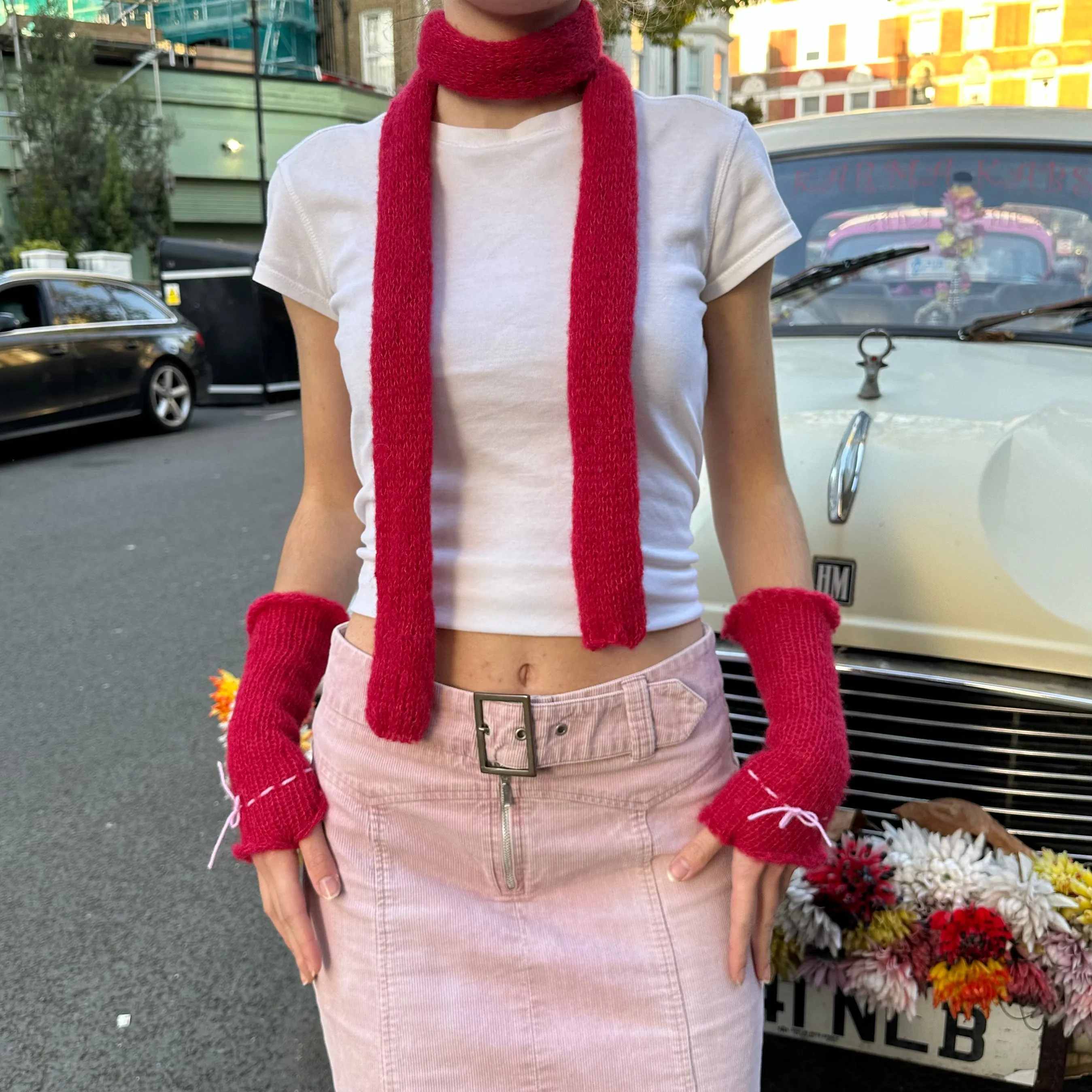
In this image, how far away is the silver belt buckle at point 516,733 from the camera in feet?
4.00

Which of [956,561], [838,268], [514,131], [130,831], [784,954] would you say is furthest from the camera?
[130,831]

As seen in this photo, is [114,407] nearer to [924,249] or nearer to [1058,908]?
[924,249]

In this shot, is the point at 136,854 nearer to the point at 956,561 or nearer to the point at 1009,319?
the point at 956,561

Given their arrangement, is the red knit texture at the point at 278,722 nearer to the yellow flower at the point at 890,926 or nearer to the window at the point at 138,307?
the yellow flower at the point at 890,926

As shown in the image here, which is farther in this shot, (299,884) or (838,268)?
(838,268)

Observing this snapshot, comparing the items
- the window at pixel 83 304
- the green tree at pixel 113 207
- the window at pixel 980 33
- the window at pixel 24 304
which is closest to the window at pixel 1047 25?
the window at pixel 980 33

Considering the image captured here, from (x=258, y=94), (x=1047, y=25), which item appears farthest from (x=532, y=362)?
(x=1047, y=25)

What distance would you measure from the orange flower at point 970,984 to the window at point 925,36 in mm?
55443

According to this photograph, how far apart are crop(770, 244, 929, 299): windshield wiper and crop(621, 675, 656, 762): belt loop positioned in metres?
1.90

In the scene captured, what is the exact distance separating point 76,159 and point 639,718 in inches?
1055

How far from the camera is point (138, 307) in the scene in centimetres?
1173

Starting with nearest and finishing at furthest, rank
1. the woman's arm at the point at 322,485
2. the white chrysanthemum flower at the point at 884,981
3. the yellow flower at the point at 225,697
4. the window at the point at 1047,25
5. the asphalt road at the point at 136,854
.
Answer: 1. the woman's arm at the point at 322,485
2. the white chrysanthemum flower at the point at 884,981
3. the yellow flower at the point at 225,697
4. the asphalt road at the point at 136,854
5. the window at the point at 1047,25

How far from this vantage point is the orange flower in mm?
1684

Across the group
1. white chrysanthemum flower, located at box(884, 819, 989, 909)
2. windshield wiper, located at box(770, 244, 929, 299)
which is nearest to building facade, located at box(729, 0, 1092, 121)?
windshield wiper, located at box(770, 244, 929, 299)
